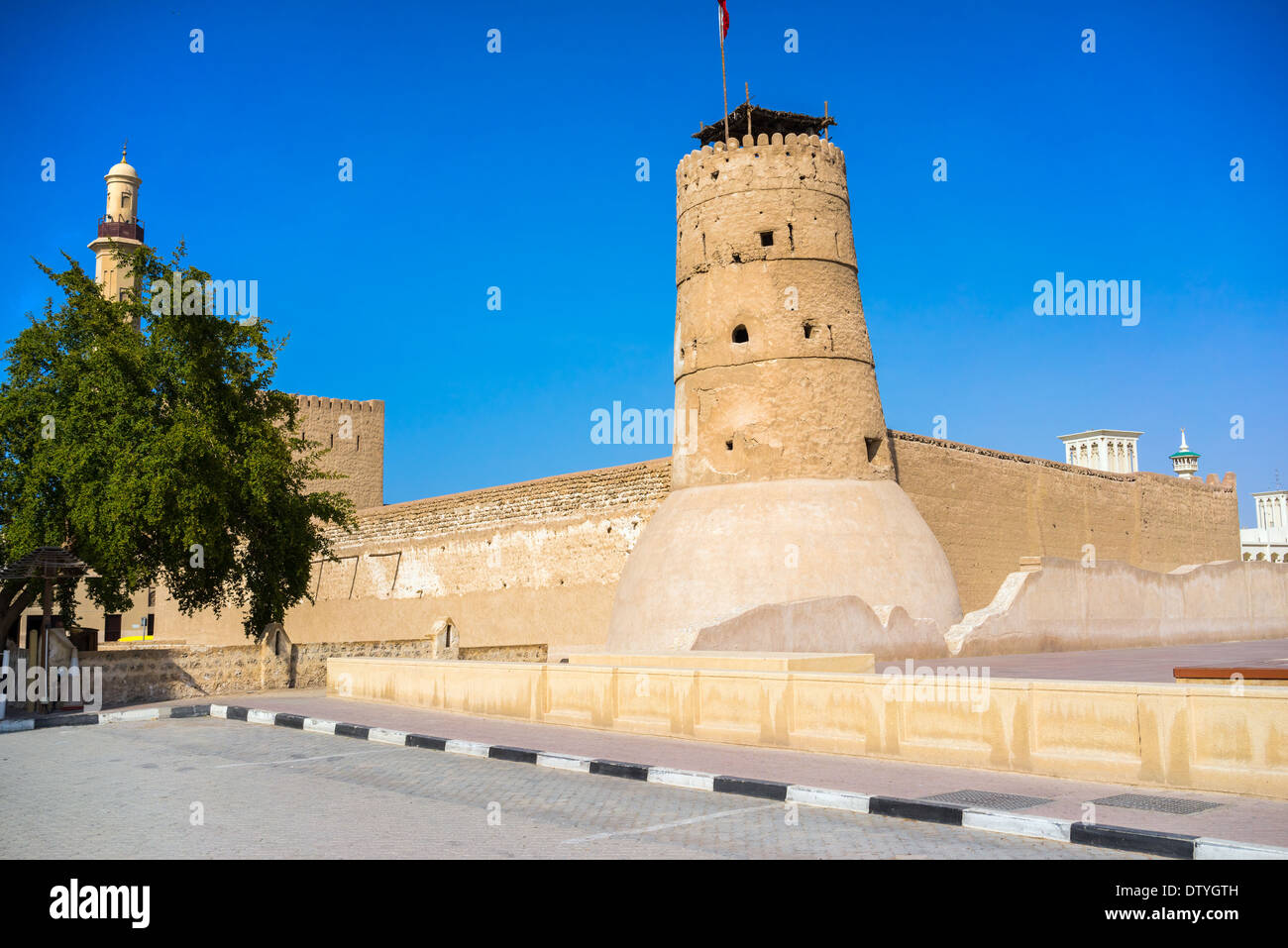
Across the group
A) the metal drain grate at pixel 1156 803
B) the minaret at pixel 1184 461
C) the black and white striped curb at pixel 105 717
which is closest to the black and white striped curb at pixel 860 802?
the metal drain grate at pixel 1156 803

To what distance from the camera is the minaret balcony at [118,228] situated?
41.3 metres

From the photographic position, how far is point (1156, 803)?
706 cm

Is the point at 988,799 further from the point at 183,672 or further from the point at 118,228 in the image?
the point at 118,228

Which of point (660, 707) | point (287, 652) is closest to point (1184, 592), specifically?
point (660, 707)

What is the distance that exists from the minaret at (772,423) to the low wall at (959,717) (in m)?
6.01

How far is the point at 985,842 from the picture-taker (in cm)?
632

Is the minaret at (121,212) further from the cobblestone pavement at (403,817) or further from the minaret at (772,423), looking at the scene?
the cobblestone pavement at (403,817)

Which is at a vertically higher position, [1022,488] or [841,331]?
[841,331]

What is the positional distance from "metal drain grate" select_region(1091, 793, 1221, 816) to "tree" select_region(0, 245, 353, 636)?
49.5 feet

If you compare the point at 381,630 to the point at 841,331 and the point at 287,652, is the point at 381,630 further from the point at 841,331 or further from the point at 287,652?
the point at 841,331

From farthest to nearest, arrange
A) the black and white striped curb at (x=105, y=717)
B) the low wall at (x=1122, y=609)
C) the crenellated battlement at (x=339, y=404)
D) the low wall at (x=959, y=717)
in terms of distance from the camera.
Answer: the crenellated battlement at (x=339, y=404), the low wall at (x=1122, y=609), the black and white striped curb at (x=105, y=717), the low wall at (x=959, y=717)

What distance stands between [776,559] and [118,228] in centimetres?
3445
